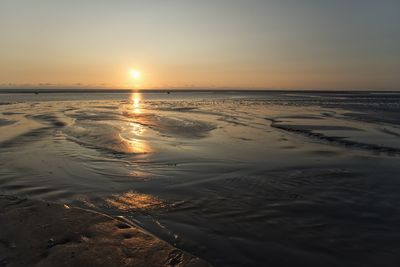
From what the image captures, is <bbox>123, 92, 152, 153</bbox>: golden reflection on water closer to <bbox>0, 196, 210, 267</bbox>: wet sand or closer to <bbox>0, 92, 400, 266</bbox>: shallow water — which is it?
<bbox>0, 92, 400, 266</bbox>: shallow water

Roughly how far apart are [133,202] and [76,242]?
6.96 feet

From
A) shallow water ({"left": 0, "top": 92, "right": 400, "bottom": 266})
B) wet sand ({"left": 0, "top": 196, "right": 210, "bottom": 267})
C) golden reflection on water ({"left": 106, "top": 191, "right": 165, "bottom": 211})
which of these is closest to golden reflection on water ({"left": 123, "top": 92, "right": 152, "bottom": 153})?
shallow water ({"left": 0, "top": 92, "right": 400, "bottom": 266})

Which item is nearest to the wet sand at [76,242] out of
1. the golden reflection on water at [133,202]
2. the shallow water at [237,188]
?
the shallow water at [237,188]

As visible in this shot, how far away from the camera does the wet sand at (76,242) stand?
4.75 m

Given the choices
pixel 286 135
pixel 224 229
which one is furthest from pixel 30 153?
pixel 286 135

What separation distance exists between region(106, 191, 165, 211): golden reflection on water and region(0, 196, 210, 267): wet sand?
73cm

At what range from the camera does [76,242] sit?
5.24m

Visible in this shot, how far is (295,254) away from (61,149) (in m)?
10.6

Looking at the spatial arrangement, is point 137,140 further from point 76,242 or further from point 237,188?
point 76,242

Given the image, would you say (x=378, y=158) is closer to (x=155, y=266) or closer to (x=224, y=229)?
(x=224, y=229)

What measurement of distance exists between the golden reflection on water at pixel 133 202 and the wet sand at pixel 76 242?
2.40 ft

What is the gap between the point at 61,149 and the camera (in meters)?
13.2

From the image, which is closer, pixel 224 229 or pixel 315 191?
pixel 224 229

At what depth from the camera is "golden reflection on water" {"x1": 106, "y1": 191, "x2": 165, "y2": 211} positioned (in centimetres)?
700
